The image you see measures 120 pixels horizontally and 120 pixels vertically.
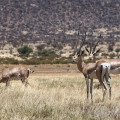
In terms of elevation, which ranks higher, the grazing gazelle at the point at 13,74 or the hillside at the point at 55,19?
the grazing gazelle at the point at 13,74

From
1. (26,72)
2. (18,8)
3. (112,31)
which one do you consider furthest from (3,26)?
(26,72)

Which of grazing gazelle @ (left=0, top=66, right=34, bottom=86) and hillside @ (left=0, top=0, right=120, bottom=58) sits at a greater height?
grazing gazelle @ (left=0, top=66, right=34, bottom=86)

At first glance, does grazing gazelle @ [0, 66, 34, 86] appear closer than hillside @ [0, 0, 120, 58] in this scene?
Yes

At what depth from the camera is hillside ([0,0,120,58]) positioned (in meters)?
103

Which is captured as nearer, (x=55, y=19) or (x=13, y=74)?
(x=13, y=74)

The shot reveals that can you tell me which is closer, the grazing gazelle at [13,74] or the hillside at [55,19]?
the grazing gazelle at [13,74]

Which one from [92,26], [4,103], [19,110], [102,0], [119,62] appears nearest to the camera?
[19,110]

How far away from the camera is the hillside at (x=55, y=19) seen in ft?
338

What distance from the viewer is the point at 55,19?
105375 mm

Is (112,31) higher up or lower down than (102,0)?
lower down

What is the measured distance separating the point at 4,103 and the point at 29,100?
26.3 inches

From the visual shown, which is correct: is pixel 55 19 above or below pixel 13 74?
below

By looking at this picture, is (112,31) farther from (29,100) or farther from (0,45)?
(29,100)

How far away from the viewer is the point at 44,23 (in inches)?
4119
